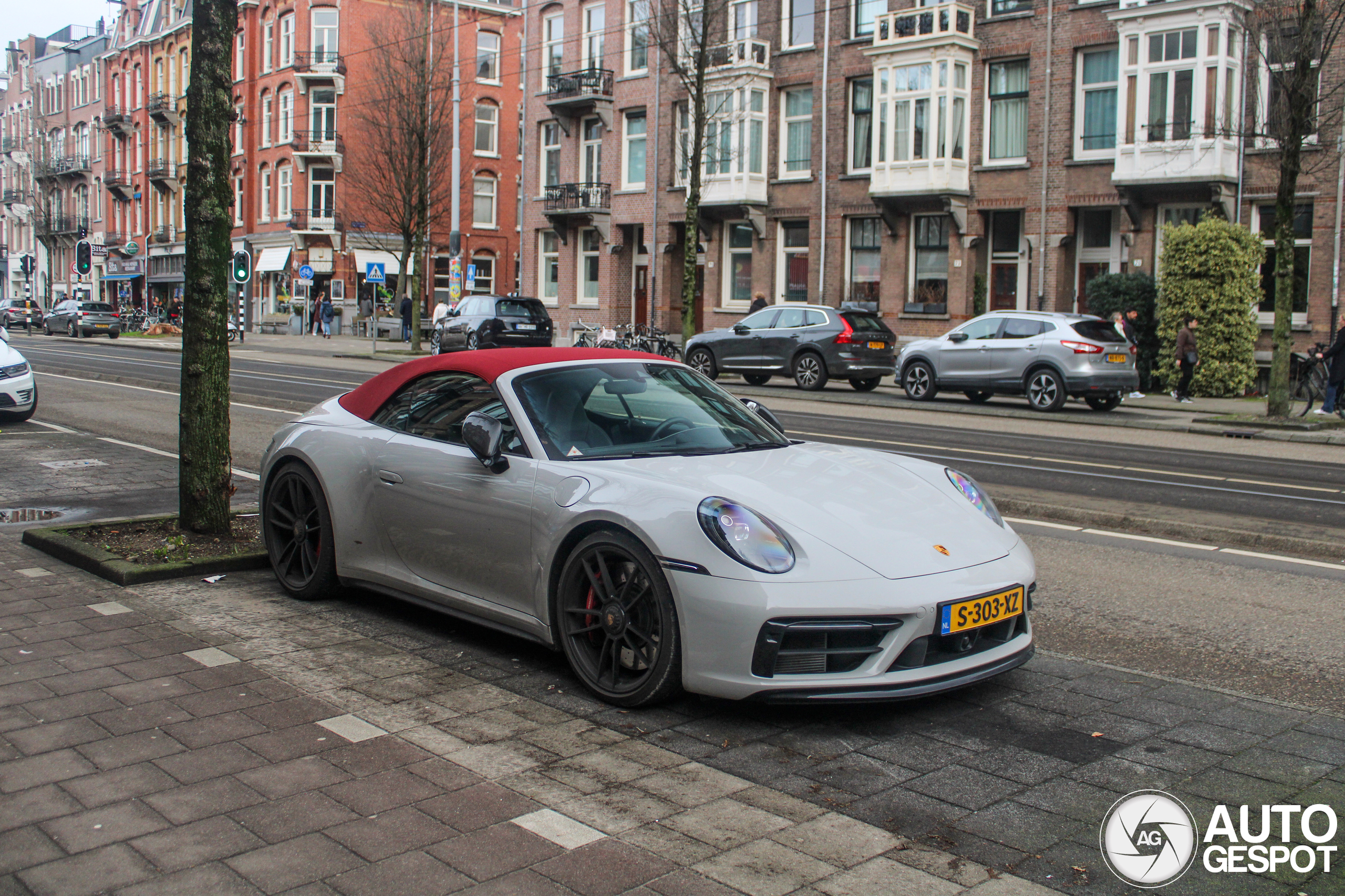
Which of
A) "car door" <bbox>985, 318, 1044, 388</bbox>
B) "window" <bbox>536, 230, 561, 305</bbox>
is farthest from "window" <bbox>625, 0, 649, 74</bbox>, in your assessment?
"car door" <bbox>985, 318, 1044, 388</bbox>

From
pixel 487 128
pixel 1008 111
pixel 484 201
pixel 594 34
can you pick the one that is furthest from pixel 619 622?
pixel 487 128

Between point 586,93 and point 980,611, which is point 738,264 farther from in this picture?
point 980,611

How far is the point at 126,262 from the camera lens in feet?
247

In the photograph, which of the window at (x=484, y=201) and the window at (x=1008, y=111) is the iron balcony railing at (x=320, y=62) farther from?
the window at (x=1008, y=111)

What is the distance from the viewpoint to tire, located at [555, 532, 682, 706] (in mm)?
4328

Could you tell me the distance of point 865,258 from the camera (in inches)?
1369

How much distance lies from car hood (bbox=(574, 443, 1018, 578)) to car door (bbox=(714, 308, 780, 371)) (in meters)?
20.9

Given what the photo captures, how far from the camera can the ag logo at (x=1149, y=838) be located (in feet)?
10.6

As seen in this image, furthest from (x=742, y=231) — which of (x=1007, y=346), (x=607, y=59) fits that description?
(x=1007, y=346)

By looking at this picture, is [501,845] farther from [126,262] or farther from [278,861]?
[126,262]

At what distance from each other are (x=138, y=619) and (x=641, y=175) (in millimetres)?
37207

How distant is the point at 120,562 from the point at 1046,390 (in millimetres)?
17816

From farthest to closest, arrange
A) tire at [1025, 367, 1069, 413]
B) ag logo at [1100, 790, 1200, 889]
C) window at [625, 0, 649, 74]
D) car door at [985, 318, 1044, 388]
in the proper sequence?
window at [625, 0, 649, 74] < car door at [985, 318, 1044, 388] < tire at [1025, 367, 1069, 413] < ag logo at [1100, 790, 1200, 889]

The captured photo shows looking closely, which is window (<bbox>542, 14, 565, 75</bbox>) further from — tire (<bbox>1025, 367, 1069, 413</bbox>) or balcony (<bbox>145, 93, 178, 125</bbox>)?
balcony (<bbox>145, 93, 178, 125</bbox>)
